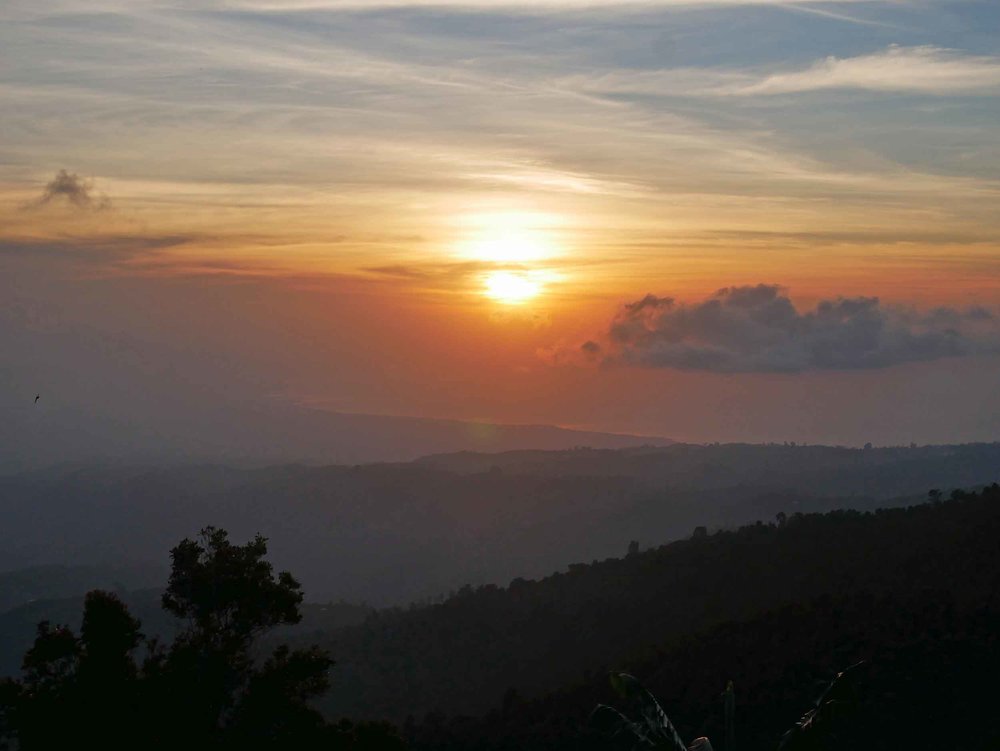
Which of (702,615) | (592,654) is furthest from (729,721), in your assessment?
(592,654)

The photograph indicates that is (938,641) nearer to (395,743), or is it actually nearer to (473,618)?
(395,743)

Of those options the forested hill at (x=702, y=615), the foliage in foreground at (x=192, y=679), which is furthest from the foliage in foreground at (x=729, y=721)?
the forested hill at (x=702, y=615)

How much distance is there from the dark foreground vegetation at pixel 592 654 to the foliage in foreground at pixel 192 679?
0.07 m

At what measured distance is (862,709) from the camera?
53.9m

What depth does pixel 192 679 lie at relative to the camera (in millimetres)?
36594

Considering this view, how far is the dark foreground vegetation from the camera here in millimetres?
35812

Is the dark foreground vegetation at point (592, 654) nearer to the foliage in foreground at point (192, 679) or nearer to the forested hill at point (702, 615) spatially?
the foliage in foreground at point (192, 679)

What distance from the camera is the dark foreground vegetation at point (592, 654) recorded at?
3581 cm

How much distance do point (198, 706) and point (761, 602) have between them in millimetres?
69562

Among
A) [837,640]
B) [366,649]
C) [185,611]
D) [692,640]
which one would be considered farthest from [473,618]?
[185,611]

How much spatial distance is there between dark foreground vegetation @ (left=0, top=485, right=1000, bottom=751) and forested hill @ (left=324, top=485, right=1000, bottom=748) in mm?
284

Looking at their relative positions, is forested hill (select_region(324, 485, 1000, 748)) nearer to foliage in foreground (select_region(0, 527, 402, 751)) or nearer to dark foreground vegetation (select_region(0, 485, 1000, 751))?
dark foreground vegetation (select_region(0, 485, 1000, 751))

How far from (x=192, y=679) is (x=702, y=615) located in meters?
71.6

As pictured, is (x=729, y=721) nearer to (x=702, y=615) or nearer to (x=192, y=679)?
(x=192, y=679)
